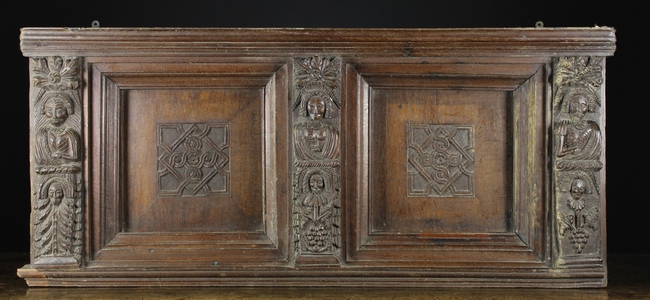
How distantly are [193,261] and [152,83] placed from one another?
0.79 meters

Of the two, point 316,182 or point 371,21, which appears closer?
point 316,182

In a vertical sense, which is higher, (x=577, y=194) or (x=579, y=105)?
(x=579, y=105)

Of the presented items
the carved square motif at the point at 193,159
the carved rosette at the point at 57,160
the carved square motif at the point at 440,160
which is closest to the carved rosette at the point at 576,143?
the carved square motif at the point at 440,160

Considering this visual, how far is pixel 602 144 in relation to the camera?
3434mm

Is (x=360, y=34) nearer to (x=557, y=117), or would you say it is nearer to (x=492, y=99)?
(x=492, y=99)

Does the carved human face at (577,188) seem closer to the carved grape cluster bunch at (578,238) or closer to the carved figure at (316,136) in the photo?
the carved grape cluster bunch at (578,238)

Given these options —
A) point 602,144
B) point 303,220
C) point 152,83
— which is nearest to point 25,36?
point 152,83

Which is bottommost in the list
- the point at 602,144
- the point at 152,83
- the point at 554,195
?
the point at 554,195

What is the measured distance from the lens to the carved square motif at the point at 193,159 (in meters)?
3.50

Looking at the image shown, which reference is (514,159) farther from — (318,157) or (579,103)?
(318,157)

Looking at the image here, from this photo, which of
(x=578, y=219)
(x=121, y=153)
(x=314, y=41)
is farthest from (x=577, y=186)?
(x=121, y=153)

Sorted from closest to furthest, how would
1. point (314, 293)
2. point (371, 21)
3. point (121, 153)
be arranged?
point (314, 293) → point (121, 153) → point (371, 21)

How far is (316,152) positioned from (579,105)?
1.14 m

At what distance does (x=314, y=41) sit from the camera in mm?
3438
